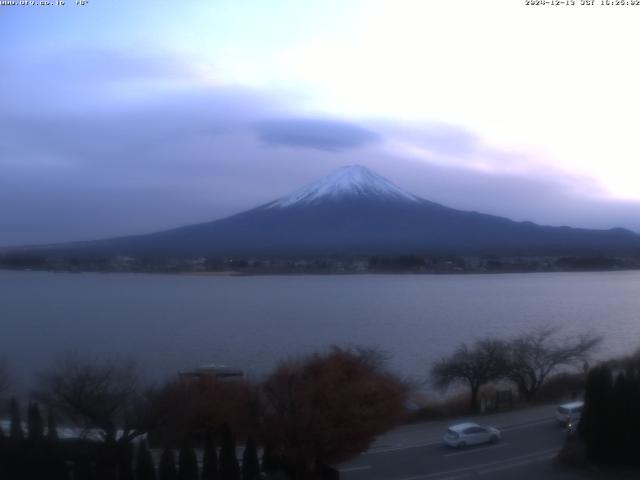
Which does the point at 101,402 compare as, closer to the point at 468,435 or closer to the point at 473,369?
the point at 468,435

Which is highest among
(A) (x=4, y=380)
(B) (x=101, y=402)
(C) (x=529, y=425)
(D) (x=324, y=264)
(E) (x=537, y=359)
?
(D) (x=324, y=264)

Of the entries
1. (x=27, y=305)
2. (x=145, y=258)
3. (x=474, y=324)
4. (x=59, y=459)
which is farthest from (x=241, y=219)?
(x=59, y=459)

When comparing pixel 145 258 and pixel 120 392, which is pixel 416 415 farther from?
pixel 145 258

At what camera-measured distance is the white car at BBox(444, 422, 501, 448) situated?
27.9 feet

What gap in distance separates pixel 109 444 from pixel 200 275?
3595 centimetres

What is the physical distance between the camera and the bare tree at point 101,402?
23.6 feet

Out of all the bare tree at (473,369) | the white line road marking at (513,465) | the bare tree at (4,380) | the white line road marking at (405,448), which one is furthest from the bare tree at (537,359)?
the bare tree at (4,380)

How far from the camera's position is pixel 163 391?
788 centimetres

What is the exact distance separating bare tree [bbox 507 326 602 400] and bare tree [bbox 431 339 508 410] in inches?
10.5

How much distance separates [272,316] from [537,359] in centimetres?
1121

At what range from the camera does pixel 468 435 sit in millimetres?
8562

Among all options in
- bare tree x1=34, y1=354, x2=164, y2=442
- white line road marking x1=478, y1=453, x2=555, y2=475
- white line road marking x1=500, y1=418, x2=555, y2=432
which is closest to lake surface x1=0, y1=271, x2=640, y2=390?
white line road marking x1=500, y1=418, x2=555, y2=432

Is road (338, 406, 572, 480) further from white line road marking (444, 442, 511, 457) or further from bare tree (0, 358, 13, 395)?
bare tree (0, 358, 13, 395)

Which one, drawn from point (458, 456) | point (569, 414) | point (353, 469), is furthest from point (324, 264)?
point (353, 469)
